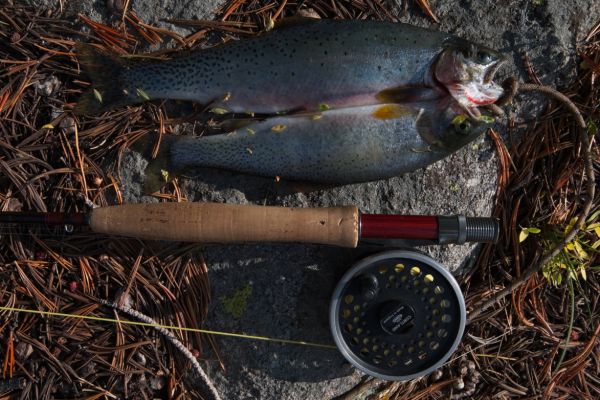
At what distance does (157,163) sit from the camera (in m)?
2.86

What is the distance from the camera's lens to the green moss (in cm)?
298

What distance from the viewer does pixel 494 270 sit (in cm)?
314

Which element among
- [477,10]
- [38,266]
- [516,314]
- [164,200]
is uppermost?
[477,10]

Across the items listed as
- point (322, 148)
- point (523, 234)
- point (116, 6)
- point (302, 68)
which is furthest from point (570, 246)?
point (116, 6)

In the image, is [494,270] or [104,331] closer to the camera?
[104,331]

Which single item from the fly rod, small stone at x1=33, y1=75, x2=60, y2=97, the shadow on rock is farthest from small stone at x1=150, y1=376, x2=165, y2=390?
small stone at x1=33, y1=75, x2=60, y2=97

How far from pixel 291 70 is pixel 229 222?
0.90m

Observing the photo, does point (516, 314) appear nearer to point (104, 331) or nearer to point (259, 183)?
point (259, 183)

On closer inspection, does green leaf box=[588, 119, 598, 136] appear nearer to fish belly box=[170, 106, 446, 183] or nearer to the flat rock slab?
the flat rock slab

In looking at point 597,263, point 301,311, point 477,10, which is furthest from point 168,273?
point 597,263

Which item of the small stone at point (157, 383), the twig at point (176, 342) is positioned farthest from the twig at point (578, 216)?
the small stone at point (157, 383)

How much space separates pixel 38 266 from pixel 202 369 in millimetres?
1123

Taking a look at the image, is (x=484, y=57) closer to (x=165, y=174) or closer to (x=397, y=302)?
(x=397, y=302)

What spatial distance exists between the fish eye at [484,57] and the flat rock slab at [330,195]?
0.25 metres
